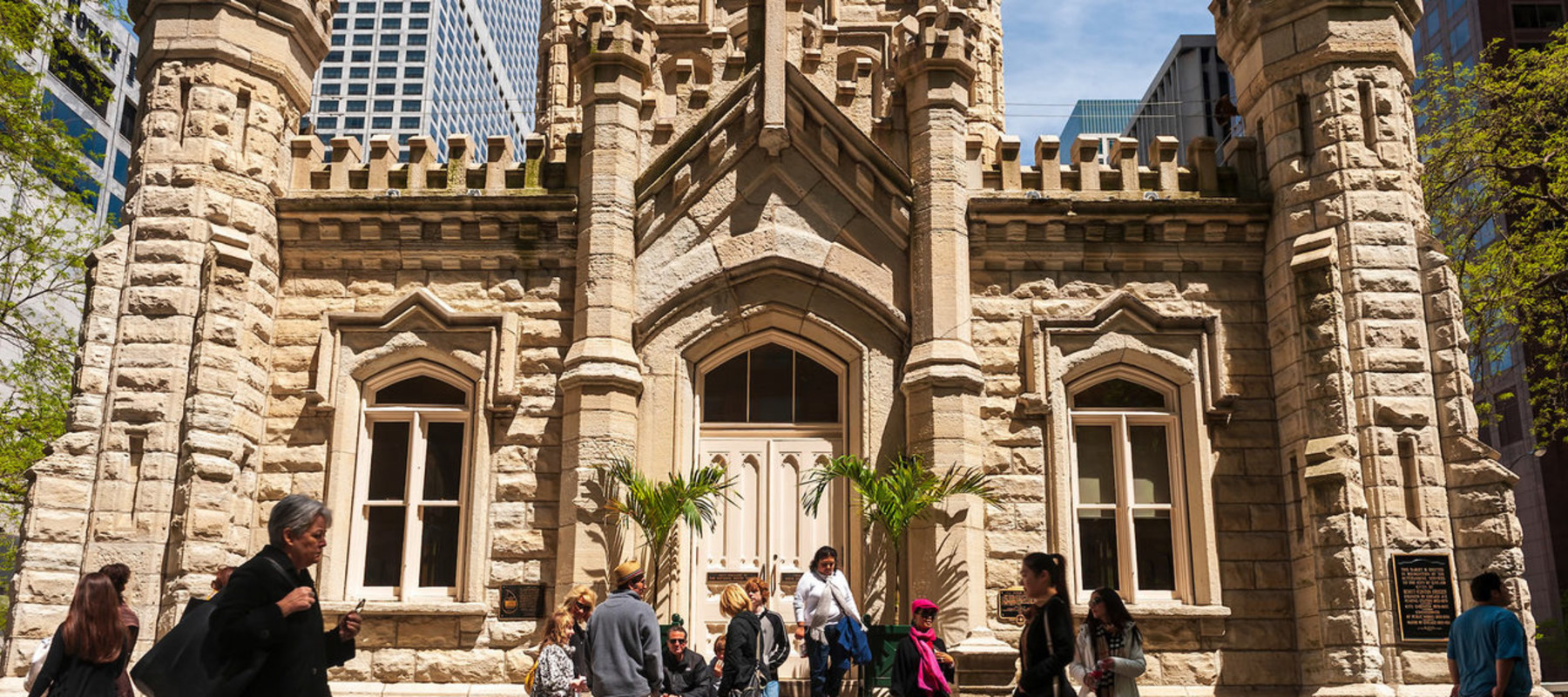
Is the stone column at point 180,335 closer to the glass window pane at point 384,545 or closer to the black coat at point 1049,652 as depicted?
the glass window pane at point 384,545

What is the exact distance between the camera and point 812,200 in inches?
522

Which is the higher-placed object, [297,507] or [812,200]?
[812,200]

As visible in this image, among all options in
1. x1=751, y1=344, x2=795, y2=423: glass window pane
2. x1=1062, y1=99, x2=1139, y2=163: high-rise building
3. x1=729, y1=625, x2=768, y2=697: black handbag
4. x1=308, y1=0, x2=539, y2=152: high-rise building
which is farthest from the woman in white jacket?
x1=308, y1=0, x2=539, y2=152: high-rise building

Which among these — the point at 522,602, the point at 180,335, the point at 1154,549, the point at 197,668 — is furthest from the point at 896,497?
the point at 197,668

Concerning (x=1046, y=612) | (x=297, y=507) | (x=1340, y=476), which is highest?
(x=1340, y=476)

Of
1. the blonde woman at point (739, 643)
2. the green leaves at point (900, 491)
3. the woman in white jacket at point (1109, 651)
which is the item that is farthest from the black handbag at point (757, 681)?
the woman in white jacket at point (1109, 651)

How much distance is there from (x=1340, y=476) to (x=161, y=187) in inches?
468

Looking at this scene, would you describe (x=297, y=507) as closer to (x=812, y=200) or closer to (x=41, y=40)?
(x=812, y=200)

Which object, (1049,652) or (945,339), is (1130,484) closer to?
(945,339)

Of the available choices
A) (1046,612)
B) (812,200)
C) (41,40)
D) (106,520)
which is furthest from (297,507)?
(41,40)

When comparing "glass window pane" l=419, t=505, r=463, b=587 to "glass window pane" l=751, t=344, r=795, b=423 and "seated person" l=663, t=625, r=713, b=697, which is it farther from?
"seated person" l=663, t=625, r=713, b=697

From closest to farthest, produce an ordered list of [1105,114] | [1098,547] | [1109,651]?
[1109,651], [1098,547], [1105,114]

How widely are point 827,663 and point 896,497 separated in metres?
1.91

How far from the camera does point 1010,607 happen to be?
12180mm
